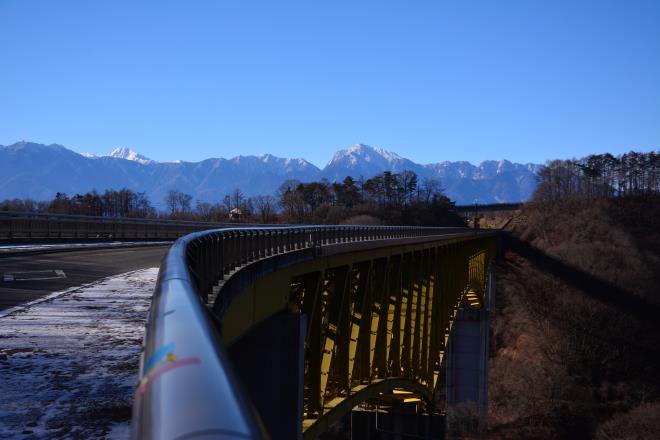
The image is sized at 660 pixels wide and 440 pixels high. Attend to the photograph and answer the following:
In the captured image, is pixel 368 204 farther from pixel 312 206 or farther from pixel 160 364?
pixel 160 364

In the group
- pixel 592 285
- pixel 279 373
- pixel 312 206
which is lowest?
pixel 592 285

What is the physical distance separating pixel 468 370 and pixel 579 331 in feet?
98.5

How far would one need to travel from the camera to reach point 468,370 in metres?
53.8

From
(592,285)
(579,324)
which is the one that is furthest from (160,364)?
(592,285)

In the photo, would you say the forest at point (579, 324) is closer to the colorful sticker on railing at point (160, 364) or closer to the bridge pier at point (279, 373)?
the bridge pier at point (279, 373)

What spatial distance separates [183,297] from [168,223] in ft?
169

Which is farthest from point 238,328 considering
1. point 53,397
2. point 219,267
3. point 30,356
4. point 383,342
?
point 383,342

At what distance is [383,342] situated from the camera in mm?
23250

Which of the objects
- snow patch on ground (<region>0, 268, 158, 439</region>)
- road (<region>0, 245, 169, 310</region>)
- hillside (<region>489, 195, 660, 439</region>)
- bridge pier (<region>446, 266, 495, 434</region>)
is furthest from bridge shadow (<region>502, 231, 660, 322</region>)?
snow patch on ground (<region>0, 268, 158, 439</region>)

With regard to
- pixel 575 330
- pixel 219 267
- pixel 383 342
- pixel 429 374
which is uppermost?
pixel 219 267

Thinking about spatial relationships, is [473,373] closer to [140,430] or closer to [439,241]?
[439,241]

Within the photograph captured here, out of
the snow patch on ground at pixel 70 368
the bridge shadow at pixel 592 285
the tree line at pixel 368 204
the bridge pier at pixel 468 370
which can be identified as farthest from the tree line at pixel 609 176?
the snow patch on ground at pixel 70 368

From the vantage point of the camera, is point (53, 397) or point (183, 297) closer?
point (183, 297)

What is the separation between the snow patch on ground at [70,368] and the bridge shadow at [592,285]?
277ft
